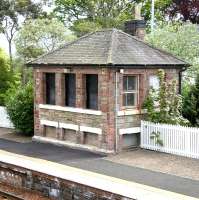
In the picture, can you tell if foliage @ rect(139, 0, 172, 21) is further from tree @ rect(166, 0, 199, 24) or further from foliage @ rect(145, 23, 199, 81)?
foliage @ rect(145, 23, 199, 81)

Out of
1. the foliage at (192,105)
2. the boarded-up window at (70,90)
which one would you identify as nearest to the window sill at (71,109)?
the boarded-up window at (70,90)

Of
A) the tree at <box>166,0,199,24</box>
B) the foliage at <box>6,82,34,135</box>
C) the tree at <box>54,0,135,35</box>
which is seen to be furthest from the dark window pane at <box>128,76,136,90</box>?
the tree at <box>166,0,199,24</box>

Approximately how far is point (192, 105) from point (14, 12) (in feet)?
96.8

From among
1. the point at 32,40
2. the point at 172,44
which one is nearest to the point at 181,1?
the point at 32,40

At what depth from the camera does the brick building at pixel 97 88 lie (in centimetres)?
1892

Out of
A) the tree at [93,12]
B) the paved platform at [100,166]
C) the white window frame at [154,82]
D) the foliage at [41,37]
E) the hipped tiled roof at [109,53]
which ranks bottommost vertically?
the paved platform at [100,166]

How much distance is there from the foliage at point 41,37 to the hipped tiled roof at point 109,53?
11.8 m

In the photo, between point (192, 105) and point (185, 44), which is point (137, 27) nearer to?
point (185, 44)

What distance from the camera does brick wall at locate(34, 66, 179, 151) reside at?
18.8m

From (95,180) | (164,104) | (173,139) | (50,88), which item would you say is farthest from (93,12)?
(95,180)

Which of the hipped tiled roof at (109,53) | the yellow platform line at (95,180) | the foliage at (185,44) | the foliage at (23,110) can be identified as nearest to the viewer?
the yellow platform line at (95,180)

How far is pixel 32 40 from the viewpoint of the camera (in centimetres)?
3341

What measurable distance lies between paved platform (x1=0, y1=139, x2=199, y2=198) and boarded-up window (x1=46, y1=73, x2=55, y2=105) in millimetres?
1833

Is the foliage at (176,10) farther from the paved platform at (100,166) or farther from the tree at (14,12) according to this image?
the paved platform at (100,166)
